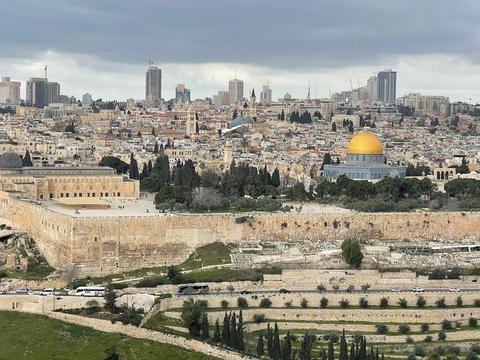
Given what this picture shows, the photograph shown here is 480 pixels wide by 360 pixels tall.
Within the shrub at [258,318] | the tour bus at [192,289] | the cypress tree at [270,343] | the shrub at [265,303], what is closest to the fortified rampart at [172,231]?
the tour bus at [192,289]

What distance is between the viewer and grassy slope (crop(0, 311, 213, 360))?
3947 cm

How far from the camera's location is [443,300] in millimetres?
45281

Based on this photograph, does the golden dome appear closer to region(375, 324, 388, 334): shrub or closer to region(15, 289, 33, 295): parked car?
region(15, 289, 33, 295): parked car

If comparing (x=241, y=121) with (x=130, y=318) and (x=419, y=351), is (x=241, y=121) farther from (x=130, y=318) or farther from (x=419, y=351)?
Result: (x=419, y=351)

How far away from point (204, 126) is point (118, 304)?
92.9m

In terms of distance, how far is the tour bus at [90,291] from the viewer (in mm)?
44250

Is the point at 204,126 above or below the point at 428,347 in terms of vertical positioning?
above

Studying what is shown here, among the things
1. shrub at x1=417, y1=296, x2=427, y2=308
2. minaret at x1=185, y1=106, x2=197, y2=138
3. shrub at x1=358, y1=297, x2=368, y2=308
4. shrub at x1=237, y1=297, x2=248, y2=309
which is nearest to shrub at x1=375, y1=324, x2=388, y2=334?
shrub at x1=358, y1=297, x2=368, y2=308

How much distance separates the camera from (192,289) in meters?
45.7

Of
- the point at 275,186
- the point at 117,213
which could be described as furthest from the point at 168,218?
the point at 275,186

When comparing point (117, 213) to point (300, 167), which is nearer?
point (117, 213)

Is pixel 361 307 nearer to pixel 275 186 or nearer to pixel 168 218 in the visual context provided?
pixel 168 218

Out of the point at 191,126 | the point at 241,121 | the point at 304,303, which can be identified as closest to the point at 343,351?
the point at 304,303

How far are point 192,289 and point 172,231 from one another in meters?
7.55
